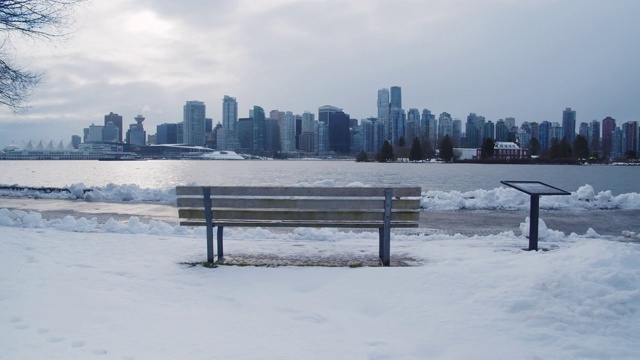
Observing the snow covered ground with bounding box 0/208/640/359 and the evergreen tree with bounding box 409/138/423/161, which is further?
the evergreen tree with bounding box 409/138/423/161

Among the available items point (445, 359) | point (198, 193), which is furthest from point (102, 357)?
point (198, 193)

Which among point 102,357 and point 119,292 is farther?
point 119,292

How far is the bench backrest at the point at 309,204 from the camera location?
6.48 meters

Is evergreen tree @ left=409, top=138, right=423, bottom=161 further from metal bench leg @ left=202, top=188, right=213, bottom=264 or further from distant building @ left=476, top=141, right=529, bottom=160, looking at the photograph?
metal bench leg @ left=202, top=188, right=213, bottom=264

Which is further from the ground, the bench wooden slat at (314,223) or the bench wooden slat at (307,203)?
the bench wooden slat at (307,203)

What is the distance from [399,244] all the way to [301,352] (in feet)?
15.2

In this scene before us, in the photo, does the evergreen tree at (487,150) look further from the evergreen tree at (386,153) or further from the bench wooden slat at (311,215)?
the bench wooden slat at (311,215)

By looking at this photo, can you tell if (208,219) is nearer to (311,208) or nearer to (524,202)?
(311,208)

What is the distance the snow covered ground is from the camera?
382cm

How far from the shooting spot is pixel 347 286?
5.39 meters

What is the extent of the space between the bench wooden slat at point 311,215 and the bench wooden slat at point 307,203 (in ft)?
0.18

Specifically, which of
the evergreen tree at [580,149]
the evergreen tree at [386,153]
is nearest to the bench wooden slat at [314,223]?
the evergreen tree at [386,153]

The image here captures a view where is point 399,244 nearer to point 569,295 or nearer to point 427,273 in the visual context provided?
point 427,273

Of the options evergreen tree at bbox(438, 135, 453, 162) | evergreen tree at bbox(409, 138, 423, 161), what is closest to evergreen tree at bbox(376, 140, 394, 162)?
evergreen tree at bbox(409, 138, 423, 161)
